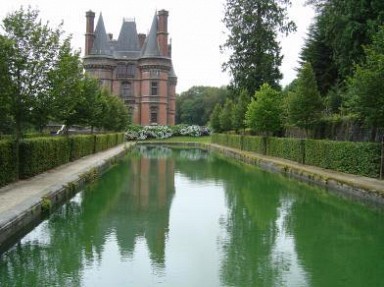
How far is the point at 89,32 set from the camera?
71.8 meters

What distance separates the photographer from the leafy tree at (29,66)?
1584 cm

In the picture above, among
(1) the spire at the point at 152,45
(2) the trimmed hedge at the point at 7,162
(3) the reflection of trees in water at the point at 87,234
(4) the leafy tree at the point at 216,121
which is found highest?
(1) the spire at the point at 152,45

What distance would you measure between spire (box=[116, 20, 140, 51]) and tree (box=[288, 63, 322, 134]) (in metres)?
51.9

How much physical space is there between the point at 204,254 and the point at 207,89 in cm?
10064

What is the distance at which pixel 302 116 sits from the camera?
25.4m

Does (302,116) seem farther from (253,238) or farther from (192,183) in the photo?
(253,238)

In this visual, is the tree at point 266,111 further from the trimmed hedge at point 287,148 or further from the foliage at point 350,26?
the foliage at point 350,26

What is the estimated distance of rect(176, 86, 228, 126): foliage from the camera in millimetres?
100250

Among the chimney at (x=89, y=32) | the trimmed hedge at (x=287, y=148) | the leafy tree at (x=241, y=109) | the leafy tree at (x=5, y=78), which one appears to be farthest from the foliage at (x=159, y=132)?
the leafy tree at (x=5, y=78)

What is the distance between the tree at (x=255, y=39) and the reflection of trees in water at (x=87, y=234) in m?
21.5

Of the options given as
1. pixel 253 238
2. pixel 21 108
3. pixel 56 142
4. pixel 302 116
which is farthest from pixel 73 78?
pixel 302 116

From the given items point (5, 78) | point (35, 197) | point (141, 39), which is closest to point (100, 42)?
point (141, 39)

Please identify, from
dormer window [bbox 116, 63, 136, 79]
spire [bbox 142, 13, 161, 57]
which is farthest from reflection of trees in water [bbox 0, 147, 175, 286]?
dormer window [bbox 116, 63, 136, 79]

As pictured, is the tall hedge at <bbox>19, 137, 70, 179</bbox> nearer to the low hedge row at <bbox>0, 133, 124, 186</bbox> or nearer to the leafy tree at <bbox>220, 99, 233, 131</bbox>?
the low hedge row at <bbox>0, 133, 124, 186</bbox>
